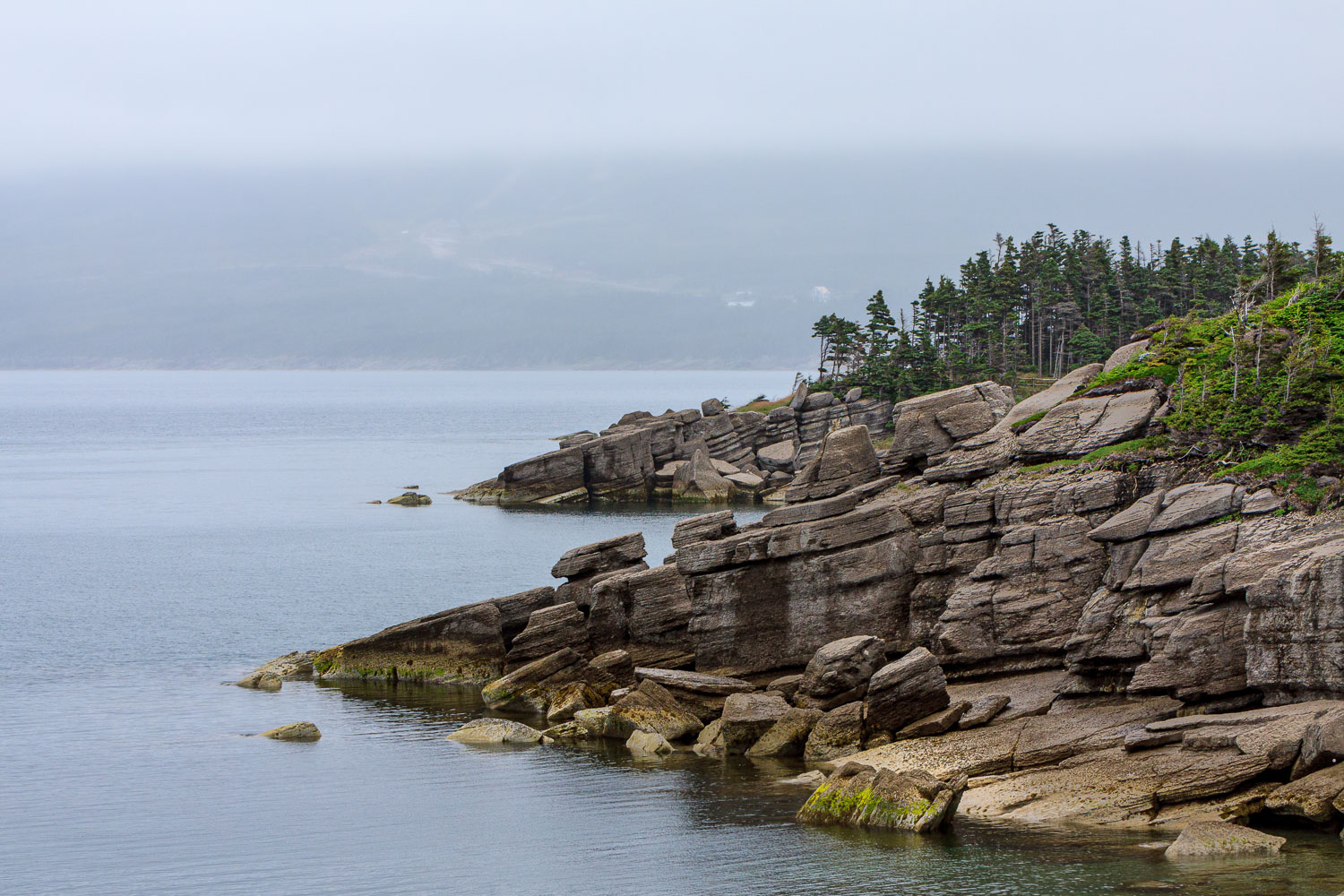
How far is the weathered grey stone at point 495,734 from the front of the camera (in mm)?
48875

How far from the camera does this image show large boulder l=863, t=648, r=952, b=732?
142 feet

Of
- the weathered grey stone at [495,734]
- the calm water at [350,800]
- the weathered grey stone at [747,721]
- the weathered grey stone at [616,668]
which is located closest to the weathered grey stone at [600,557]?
the weathered grey stone at [616,668]

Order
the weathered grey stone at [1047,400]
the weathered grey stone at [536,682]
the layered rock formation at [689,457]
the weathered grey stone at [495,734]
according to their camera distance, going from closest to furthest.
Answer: the weathered grey stone at [495,734], the weathered grey stone at [1047,400], the weathered grey stone at [536,682], the layered rock formation at [689,457]

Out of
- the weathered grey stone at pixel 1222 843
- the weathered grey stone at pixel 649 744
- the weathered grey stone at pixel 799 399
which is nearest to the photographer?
the weathered grey stone at pixel 1222 843

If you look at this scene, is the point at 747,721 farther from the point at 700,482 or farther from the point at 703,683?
the point at 700,482

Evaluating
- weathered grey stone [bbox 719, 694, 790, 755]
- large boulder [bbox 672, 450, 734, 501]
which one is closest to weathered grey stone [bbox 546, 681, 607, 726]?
weathered grey stone [bbox 719, 694, 790, 755]

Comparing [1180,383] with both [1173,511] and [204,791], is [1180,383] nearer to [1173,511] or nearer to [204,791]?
[1173,511]

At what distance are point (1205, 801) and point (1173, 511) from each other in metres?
11.0

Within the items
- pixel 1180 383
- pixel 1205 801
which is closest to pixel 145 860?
pixel 1205 801

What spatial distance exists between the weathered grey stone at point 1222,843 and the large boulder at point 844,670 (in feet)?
47.5

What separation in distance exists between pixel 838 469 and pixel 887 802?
20.4 m

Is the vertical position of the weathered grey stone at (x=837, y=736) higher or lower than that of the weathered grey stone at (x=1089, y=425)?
lower

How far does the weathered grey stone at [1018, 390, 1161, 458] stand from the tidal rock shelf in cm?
11

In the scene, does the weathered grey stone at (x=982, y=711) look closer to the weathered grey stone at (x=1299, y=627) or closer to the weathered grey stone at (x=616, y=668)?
the weathered grey stone at (x=1299, y=627)
